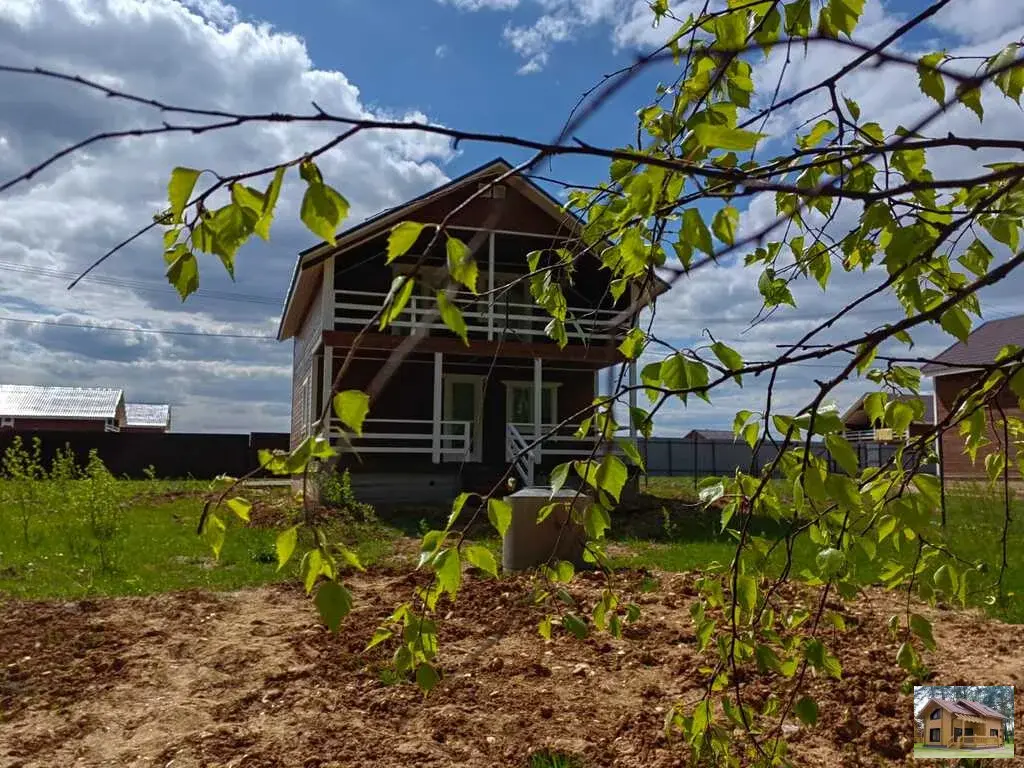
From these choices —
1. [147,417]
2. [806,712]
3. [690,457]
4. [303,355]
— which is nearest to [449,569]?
[806,712]

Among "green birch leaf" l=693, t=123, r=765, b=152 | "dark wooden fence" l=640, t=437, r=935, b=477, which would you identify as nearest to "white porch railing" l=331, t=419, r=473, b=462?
"green birch leaf" l=693, t=123, r=765, b=152

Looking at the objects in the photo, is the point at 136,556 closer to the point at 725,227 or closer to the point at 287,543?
the point at 287,543

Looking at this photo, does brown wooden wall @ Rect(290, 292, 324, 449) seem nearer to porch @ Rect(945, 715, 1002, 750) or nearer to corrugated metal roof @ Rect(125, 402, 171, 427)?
porch @ Rect(945, 715, 1002, 750)

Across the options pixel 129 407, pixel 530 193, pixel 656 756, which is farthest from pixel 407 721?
pixel 129 407

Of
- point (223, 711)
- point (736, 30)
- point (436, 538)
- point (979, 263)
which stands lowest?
point (223, 711)

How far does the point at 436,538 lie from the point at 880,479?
3.03 feet

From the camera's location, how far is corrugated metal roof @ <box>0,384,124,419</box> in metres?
40.3

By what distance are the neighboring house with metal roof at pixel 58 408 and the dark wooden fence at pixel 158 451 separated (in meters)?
13.5

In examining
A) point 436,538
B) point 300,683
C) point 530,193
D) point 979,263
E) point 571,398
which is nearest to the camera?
point 436,538

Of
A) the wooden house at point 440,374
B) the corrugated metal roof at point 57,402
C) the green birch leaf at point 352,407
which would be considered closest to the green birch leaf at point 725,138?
the green birch leaf at point 352,407

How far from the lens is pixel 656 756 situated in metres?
2.99

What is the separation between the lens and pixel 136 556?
7.96m

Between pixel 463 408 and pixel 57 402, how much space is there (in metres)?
34.0

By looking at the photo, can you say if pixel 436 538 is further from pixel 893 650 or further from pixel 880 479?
pixel 893 650
